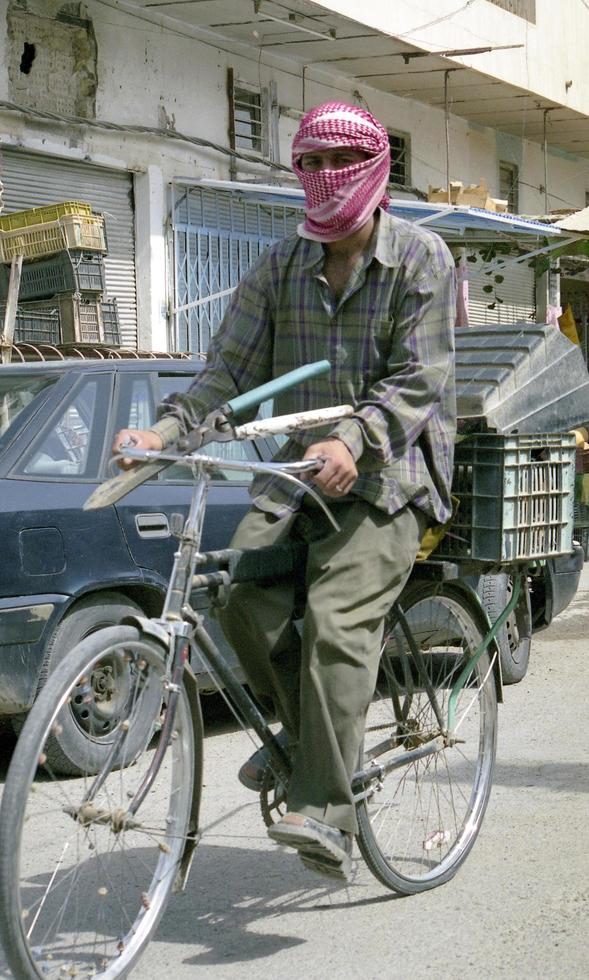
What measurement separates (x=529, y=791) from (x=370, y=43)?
1244 cm

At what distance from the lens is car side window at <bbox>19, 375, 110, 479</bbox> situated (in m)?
5.59

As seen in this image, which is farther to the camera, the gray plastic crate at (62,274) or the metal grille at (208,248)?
the metal grille at (208,248)

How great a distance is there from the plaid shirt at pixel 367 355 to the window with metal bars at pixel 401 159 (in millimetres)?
15150

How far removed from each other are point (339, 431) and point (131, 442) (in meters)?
0.50

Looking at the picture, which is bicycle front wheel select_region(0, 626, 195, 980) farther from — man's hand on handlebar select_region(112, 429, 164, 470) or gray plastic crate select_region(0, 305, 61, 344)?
gray plastic crate select_region(0, 305, 61, 344)

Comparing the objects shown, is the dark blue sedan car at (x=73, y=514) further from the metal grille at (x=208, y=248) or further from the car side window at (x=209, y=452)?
the metal grille at (x=208, y=248)

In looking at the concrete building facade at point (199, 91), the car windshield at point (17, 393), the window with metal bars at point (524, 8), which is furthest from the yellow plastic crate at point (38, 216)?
the window with metal bars at point (524, 8)

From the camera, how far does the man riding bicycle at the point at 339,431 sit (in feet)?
11.4

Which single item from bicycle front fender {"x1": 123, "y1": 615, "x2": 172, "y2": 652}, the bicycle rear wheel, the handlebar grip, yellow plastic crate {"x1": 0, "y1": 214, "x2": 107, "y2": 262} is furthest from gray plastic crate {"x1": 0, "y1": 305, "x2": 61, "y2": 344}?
bicycle front fender {"x1": 123, "y1": 615, "x2": 172, "y2": 652}

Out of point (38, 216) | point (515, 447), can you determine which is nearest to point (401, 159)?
point (38, 216)

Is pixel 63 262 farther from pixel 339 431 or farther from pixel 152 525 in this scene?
pixel 339 431

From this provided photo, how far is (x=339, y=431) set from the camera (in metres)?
3.39

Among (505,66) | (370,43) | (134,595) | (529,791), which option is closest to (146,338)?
(370,43)

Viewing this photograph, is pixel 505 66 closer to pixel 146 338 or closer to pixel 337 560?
pixel 146 338
